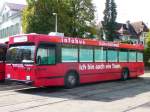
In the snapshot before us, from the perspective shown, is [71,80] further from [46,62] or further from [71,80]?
[46,62]

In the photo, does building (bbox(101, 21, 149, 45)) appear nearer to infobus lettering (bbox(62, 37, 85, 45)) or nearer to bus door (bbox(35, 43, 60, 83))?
infobus lettering (bbox(62, 37, 85, 45))

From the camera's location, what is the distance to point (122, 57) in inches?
952

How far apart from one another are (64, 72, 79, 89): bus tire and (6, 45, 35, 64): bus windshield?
250cm

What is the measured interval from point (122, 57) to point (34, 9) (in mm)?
20903

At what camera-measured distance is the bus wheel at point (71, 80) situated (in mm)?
18281

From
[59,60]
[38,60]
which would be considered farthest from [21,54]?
[59,60]

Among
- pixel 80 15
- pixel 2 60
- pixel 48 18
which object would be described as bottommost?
pixel 2 60

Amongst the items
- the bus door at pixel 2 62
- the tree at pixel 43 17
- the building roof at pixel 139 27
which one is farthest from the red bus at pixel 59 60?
the building roof at pixel 139 27

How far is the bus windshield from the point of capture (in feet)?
54.0

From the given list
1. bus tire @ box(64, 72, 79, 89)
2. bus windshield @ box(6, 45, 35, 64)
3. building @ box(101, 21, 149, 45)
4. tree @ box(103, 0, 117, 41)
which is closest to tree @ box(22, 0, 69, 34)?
bus tire @ box(64, 72, 79, 89)

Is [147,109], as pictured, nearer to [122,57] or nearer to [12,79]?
[12,79]

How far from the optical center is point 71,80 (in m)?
18.6

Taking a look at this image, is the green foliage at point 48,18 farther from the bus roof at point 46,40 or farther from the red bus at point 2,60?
the red bus at point 2,60

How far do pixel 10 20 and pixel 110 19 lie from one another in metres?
24.7
